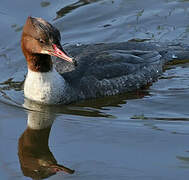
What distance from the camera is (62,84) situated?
28.0 ft

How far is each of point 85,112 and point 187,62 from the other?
2.89 meters

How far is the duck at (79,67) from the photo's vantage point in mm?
8008

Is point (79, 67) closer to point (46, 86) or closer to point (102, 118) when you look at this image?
point (46, 86)

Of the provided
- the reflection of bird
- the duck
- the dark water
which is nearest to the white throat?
the duck

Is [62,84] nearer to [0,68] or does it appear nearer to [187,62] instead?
[0,68]

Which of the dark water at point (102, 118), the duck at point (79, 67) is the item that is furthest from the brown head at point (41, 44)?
the dark water at point (102, 118)

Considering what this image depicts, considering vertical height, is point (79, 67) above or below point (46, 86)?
above

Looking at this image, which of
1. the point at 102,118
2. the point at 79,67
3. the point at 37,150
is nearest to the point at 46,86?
the point at 79,67

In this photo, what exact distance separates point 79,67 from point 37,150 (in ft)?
6.60

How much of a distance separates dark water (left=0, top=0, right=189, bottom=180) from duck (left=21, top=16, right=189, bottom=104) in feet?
0.63

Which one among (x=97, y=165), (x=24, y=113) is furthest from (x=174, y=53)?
(x=97, y=165)

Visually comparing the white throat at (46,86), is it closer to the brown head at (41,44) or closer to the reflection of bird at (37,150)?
the brown head at (41,44)

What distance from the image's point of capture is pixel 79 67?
8.85 m

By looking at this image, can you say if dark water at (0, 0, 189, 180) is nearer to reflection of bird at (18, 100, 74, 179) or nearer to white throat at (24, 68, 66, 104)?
reflection of bird at (18, 100, 74, 179)
